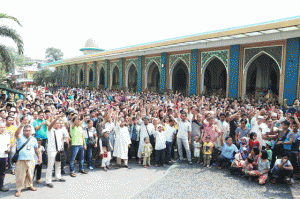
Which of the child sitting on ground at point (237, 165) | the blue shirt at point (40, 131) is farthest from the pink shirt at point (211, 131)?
the blue shirt at point (40, 131)

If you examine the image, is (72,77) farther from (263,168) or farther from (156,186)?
(263,168)

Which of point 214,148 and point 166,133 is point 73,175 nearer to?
point 166,133

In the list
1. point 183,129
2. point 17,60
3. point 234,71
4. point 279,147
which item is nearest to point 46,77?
point 17,60

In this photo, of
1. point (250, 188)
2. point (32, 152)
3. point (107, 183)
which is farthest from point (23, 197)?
point (250, 188)

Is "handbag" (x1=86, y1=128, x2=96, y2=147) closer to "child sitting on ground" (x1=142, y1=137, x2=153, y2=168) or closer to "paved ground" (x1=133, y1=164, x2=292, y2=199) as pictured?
"child sitting on ground" (x1=142, y1=137, x2=153, y2=168)

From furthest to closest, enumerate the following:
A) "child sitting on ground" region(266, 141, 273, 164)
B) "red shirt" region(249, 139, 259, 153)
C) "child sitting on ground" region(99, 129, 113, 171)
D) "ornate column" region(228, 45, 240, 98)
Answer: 1. "ornate column" region(228, 45, 240, 98)
2. "child sitting on ground" region(99, 129, 113, 171)
3. "red shirt" region(249, 139, 259, 153)
4. "child sitting on ground" region(266, 141, 273, 164)

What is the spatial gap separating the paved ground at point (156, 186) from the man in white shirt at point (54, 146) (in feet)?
Answer: 0.68

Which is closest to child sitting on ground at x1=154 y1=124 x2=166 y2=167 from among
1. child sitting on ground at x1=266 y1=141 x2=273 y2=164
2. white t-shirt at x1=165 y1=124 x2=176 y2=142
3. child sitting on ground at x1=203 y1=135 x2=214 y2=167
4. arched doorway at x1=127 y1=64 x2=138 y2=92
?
white t-shirt at x1=165 y1=124 x2=176 y2=142

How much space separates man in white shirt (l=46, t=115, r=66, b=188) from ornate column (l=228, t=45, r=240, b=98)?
10.8 meters

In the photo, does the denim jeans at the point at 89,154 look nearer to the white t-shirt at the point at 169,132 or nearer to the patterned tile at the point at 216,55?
the white t-shirt at the point at 169,132

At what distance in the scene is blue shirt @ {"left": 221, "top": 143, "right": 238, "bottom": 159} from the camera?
6.29 meters

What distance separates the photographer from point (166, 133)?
693cm

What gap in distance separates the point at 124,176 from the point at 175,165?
1.58m

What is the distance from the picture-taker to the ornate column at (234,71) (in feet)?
44.4
